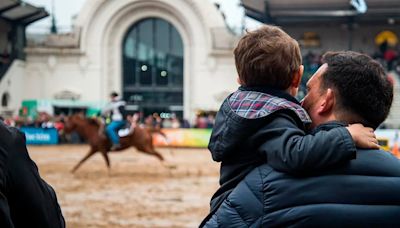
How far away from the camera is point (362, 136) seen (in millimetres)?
1759

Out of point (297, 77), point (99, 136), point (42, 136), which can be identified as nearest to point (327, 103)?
point (297, 77)

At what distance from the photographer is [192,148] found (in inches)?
1089

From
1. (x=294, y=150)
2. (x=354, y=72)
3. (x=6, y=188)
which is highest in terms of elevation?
(x=354, y=72)

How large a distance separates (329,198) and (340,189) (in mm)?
44

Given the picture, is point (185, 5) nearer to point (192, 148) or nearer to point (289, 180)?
point (192, 148)

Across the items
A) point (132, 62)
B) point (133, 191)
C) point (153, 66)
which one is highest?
point (132, 62)

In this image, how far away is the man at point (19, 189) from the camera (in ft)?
5.49

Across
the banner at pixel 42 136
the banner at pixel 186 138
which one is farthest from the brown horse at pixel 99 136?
the banner at pixel 42 136

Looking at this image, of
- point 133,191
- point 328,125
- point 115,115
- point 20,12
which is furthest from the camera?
point 20,12

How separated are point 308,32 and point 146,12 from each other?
424 inches

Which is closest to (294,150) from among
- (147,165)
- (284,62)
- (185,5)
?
(284,62)

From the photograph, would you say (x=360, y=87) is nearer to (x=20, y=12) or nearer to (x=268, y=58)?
(x=268, y=58)

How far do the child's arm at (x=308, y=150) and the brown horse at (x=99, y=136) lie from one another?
13681 mm

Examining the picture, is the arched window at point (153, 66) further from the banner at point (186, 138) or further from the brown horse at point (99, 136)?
the brown horse at point (99, 136)
